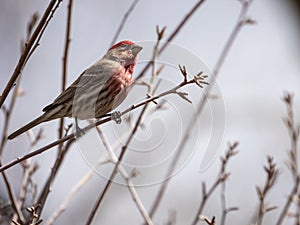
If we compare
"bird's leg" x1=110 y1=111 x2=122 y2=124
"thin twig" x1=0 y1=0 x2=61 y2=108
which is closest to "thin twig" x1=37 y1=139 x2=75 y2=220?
"bird's leg" x1=110 y1=111 x2=122 y2=124

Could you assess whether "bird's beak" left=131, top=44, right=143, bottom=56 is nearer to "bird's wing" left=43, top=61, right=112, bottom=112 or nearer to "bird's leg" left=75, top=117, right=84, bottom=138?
"bird's wing" left=43, top=61, right=112, bottom=112

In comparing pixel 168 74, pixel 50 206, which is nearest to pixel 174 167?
pixel 168 74

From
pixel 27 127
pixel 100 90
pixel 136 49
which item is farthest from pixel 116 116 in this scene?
pixel 27 127

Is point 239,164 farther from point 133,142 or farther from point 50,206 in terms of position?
point 133,142

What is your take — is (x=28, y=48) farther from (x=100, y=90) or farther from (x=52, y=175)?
(x=100, y=90)

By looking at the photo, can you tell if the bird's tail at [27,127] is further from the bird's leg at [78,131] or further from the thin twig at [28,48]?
the thin twig at [28,48]

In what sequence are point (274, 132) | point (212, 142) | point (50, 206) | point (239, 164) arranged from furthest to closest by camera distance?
point (274, 132) → point (239, 164) → point (50, 206) → point (212, 142)

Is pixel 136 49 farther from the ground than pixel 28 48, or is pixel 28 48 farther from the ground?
pixel 136 49

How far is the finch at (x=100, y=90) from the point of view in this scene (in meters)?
4.01

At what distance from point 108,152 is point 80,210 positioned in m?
4.80

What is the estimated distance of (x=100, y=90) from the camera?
3.93 m

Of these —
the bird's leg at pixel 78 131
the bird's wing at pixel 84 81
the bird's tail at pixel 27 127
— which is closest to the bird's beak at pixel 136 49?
the bird's wing at pixel 84 81

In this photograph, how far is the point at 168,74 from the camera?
4.23 meters

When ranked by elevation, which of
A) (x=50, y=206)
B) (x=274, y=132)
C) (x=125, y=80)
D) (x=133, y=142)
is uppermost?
(x=274, y=132)
